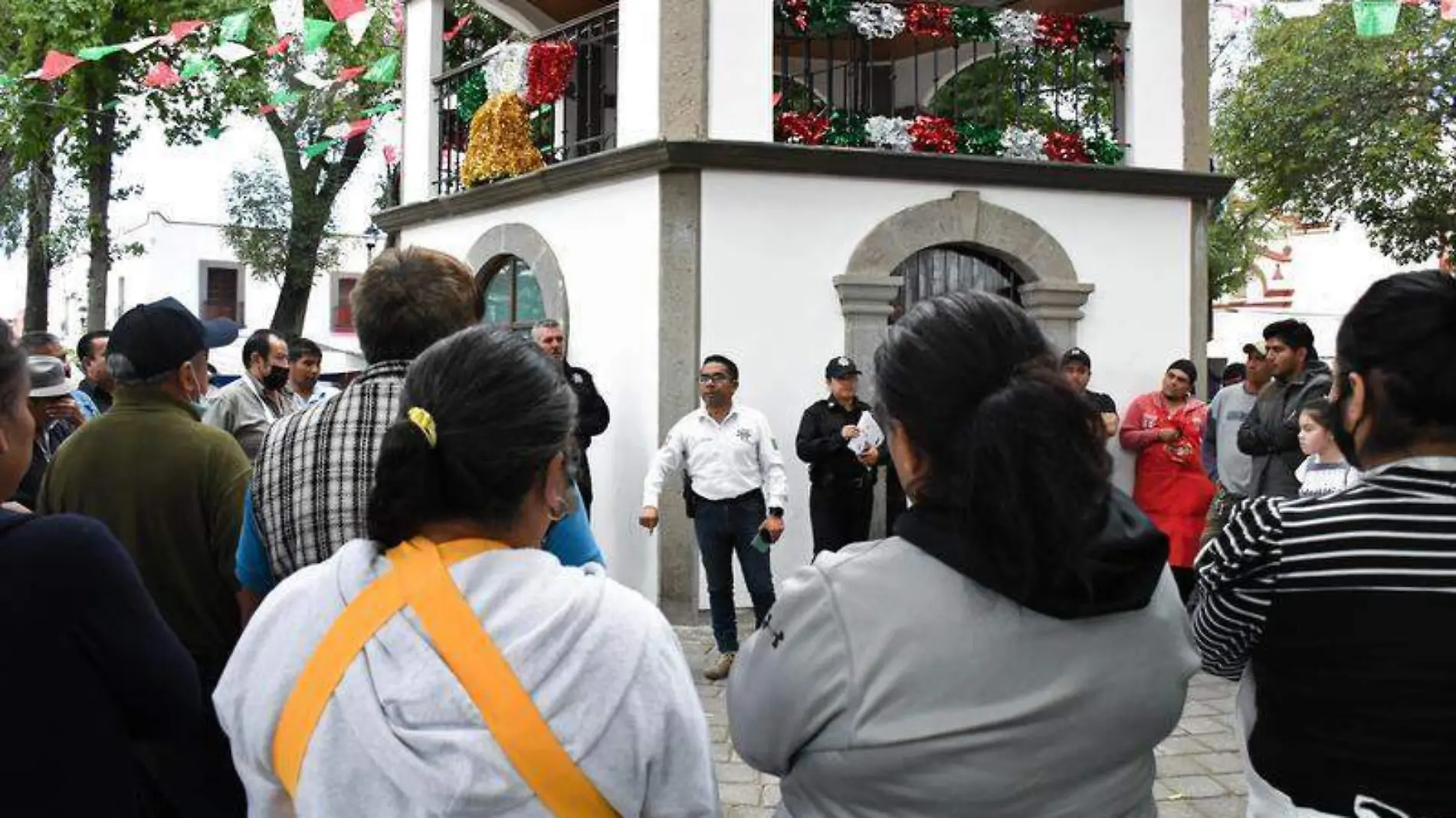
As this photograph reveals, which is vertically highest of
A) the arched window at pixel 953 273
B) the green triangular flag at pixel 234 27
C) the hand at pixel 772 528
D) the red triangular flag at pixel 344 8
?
the green triangular flag at pixel 234 27

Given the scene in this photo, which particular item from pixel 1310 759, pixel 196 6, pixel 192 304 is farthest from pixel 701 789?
pixel 192 304

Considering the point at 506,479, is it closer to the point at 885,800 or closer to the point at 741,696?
the point at 741,696

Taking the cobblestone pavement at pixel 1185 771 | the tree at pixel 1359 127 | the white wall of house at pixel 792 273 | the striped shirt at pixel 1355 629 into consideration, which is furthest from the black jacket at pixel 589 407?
the tree at pixel 1359 127

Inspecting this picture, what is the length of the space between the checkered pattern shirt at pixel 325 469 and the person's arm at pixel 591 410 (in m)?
5.79

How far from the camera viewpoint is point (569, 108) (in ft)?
41.1

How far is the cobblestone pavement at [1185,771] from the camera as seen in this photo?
17.1 feet

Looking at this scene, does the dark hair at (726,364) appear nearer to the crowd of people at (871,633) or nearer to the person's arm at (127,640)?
the crowd of people at (871,633)

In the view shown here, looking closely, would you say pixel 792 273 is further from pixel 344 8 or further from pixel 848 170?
pixel 344 8

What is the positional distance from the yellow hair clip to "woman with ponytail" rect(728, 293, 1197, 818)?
549 mm

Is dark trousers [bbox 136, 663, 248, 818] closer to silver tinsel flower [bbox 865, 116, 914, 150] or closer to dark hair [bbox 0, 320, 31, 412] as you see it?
dark hair [bbox 0, 320, 31, 412]

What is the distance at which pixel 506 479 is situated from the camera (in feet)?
6.19

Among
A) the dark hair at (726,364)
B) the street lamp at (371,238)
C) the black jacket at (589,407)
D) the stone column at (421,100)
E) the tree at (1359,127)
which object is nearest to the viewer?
the dark hair at (726,364)

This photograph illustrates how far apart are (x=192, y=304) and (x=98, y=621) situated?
4127 cm

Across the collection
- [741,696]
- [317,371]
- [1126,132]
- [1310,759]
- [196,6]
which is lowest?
[1310,759]
